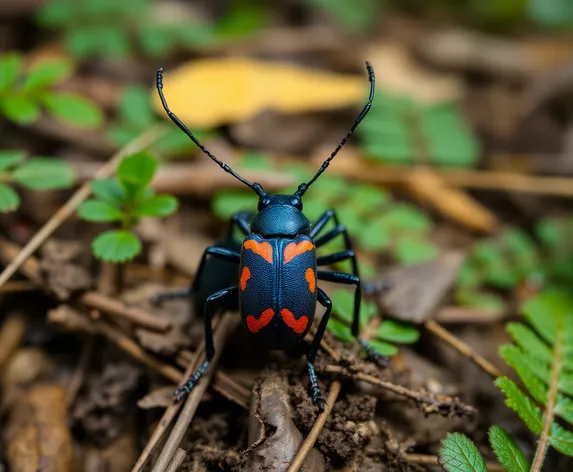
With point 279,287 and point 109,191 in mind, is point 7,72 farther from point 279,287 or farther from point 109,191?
point 279,287

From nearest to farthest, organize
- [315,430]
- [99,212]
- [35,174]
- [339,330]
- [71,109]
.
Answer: [315,430]
[339,330]
[99,212]
[35,174]
[71,109]

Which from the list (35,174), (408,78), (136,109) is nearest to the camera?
(35,174)

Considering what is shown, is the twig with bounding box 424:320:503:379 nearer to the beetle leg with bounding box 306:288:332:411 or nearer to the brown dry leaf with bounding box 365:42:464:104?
the beetle leg with bounding box 306:288:332:411

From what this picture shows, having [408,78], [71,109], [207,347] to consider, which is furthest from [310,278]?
[408,78]

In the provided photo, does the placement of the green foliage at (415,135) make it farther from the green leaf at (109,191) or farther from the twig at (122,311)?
the twig at (122,311)

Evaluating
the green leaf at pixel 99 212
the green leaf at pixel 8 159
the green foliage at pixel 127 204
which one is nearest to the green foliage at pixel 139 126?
the green leaf at pixel 8 159

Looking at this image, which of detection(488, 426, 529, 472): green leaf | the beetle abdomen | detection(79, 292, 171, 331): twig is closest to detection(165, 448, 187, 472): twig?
the beetle abdomen
